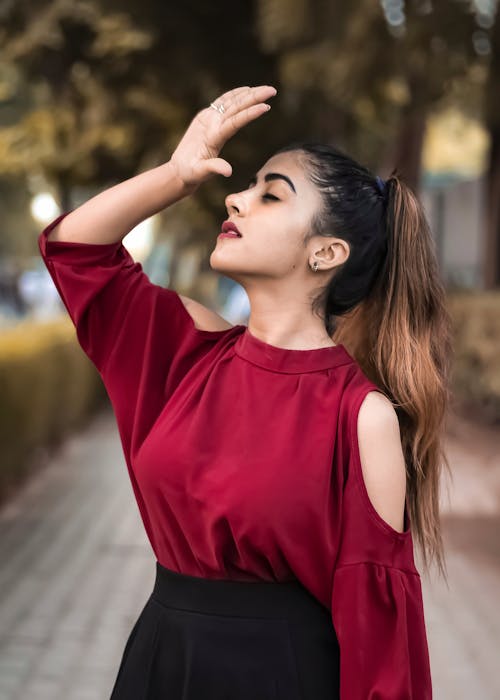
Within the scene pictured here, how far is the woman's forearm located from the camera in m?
2.11

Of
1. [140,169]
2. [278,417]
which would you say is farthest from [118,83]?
[278,417]

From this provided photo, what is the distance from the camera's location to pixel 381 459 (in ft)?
6.46

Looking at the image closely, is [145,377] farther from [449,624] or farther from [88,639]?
[449,624]

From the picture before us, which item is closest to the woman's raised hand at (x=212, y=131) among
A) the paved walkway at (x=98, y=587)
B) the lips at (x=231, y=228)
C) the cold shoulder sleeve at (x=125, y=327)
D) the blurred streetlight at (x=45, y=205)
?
the lips at (x=231, y=228)

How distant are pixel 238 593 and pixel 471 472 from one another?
28.3 ft

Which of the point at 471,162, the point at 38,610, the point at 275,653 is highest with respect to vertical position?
the point at 275,653

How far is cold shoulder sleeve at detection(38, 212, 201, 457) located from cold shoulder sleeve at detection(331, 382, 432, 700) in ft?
1.40

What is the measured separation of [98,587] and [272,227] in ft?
15.3

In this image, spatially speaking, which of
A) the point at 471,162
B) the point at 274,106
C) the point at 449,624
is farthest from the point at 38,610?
the point at 471,162

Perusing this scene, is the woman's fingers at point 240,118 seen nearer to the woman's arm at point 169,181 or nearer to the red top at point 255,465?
the woman's arm at point 169,181

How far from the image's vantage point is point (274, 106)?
14.8 meters

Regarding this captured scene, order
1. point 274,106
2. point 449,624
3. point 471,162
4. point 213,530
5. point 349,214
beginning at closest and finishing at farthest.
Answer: point 213,530, point 349,214, point 449,624, point 274,106, point 471,162

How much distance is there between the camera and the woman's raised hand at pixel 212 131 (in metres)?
2.07

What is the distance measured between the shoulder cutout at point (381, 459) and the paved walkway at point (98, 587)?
241 centimetres
